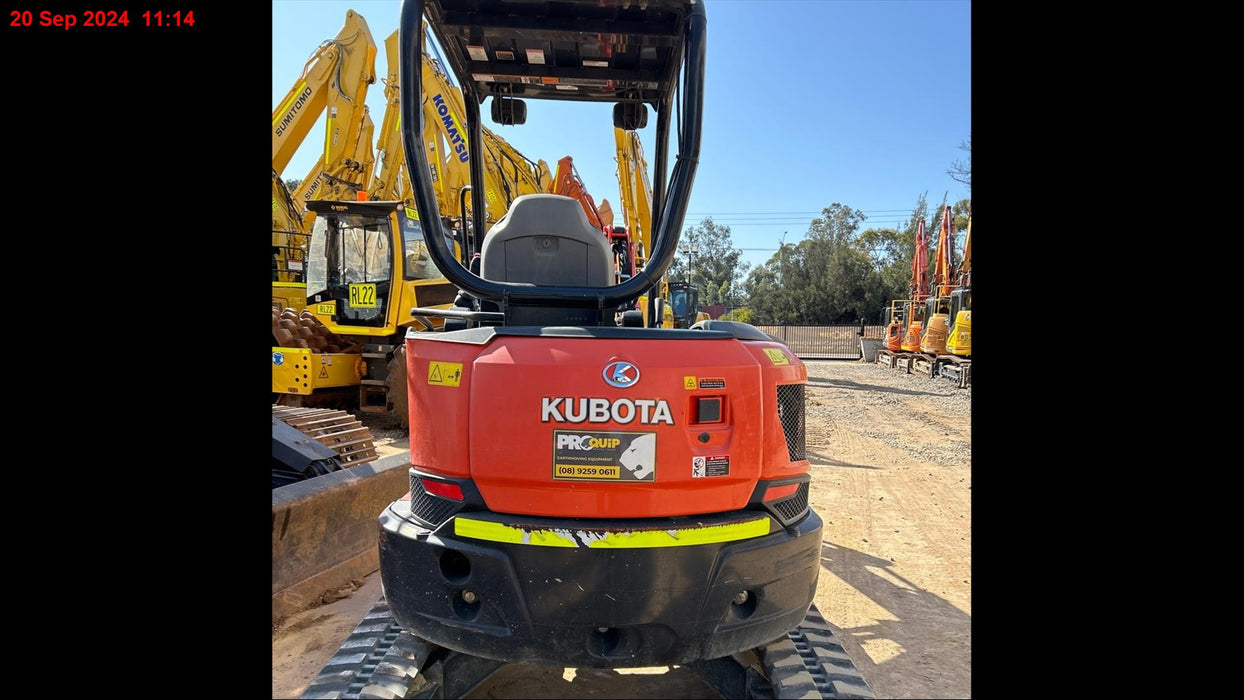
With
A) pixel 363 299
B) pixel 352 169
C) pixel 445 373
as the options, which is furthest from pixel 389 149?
pixel 445 373

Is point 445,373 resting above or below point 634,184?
below

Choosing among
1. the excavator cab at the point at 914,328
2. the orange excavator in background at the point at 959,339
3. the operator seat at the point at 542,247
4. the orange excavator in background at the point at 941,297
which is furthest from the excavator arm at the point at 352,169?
the excavator cab at the point at 914,328

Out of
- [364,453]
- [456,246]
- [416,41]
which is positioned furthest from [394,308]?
[416,41]

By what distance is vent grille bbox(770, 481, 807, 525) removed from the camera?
224cm

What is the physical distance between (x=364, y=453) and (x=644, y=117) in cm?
331

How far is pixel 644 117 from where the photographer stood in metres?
3.56

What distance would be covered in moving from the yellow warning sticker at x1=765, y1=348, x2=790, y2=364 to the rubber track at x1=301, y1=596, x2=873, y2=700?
3.69ft

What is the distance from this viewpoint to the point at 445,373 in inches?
84.1

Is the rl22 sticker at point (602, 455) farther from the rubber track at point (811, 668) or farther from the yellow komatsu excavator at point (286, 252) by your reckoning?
the yellow komatsu excavator at point (286, 252)

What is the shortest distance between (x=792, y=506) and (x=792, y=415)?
1.09 feet

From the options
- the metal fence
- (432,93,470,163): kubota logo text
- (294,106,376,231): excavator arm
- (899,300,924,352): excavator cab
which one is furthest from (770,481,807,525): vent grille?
the metal fence

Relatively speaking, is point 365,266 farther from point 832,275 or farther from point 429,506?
point 832,275

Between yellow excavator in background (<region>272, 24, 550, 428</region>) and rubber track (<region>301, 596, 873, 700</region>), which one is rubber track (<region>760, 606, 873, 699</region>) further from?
yellow excavator in background (<region>272, 24, 550, 428</region>)
